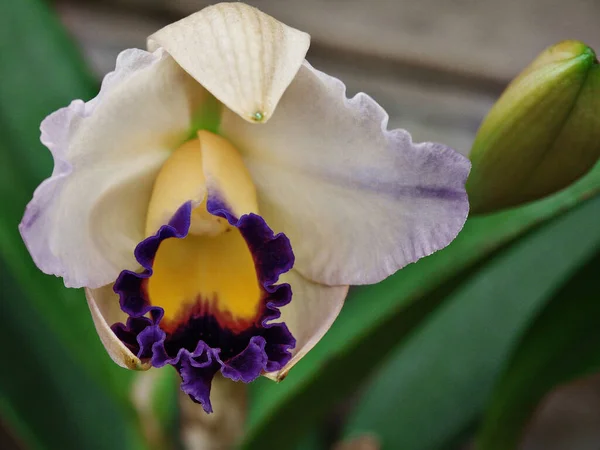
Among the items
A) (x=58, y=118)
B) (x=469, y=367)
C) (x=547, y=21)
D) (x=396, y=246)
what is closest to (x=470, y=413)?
(x=469, y=367)

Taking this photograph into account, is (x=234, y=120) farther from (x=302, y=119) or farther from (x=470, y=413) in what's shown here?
(x=470, y=413)

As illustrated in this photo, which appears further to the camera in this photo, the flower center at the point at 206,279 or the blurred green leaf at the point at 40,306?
the blurred green leaf at the point at 40,306

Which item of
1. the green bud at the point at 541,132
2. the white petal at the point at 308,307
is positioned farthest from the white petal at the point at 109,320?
the green bud at the point at 541,132

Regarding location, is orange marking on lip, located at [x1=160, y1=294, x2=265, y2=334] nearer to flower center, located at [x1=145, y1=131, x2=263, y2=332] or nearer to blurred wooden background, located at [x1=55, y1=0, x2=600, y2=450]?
flower center, located at [x1=145, y1=131, x2=263, y2=332]

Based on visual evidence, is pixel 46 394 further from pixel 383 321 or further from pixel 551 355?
pixel 551 355

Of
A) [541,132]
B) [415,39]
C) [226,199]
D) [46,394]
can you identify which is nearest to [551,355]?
[541,132]

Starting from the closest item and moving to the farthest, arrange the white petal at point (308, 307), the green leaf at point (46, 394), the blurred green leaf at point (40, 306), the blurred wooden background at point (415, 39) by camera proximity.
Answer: the white petal at point (308, 307), the blurred green leaf at point (40, 306), the green leaf at point (46, 394), the blurred wooden background at point (415, 39)

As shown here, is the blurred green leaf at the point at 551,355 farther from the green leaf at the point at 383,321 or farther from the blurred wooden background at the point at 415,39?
the blurred wooden background at the point at 415,39
